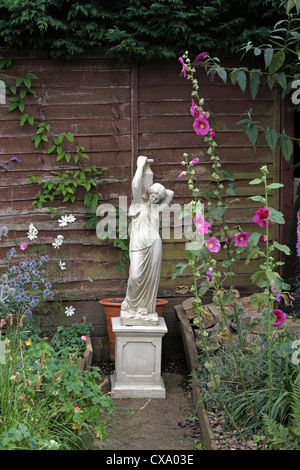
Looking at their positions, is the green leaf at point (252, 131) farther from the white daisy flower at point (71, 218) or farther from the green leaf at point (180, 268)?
the white daisy flower at point (71, 218)

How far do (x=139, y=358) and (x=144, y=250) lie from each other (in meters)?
0.99

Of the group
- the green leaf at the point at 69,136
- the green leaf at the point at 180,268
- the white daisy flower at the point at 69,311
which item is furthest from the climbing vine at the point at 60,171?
the green leaf at the point at 180,268

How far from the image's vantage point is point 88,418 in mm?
4332

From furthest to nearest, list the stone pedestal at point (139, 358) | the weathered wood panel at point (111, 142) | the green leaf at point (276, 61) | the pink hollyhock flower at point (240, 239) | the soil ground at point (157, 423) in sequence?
the weathered wood panel at point (111, 142)
the stone pedestal at point (139, 358)
the soil ground at point (157, 423)
the pink hollyhock flower at point (240, 239)
the green leaf at point (276, 61)

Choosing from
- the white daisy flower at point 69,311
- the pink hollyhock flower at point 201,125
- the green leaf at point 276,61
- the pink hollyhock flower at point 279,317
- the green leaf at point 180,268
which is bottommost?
the white daisy flower at point 69,311

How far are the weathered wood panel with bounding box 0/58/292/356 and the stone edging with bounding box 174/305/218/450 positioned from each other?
57 centimetres

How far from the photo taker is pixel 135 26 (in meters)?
6.31

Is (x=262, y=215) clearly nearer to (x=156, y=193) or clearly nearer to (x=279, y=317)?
(x=279, y=317)

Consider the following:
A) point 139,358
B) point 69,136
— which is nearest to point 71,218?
point 69,136

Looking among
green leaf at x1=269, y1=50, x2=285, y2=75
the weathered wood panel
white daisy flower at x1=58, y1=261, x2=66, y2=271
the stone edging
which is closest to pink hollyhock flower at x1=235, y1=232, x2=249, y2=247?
green leaf at x1=269, y1=50, x2=285, y2=75

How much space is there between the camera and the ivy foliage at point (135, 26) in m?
6.22

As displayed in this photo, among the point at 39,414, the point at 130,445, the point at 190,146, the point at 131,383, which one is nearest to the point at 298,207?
the point at 190,146

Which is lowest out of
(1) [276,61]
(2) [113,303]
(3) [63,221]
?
(2) [113,303]

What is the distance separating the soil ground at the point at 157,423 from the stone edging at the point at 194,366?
146mm
